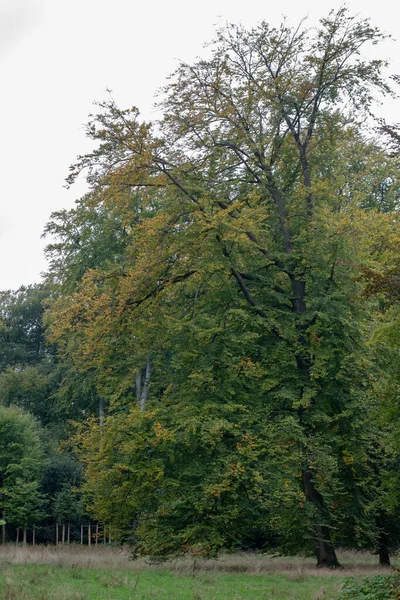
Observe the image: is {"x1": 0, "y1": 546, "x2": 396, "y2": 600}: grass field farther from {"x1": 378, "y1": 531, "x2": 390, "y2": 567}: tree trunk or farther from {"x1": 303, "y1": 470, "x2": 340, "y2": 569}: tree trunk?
{"x1": 378, "y1": 531, "x2": 390, "y2": 567}: tree trunk

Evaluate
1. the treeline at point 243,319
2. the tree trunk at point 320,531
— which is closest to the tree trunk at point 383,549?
the treeline at point 243,319

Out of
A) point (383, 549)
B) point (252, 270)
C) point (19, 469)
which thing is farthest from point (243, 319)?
point (19, 469)

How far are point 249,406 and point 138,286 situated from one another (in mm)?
3896

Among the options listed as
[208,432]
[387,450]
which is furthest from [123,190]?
[387,450]

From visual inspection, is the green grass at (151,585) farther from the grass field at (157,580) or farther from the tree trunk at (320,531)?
the tree trunk at (320,531)

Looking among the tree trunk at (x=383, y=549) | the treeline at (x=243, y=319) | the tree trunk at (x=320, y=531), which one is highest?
the treeline at (x=243, y=319)

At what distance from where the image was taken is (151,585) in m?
14.5

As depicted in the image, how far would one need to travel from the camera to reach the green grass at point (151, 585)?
39.8ft

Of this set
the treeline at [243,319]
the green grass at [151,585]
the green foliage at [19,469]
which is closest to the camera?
the green grass at [151,585]

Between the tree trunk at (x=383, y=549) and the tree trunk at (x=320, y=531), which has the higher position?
the tree trunk at (x=320, y=531)

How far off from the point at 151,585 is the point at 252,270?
8176 mm

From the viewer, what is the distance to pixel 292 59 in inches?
771

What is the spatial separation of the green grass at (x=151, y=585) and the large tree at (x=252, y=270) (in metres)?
1.30

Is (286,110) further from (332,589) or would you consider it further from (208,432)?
(332,589)
